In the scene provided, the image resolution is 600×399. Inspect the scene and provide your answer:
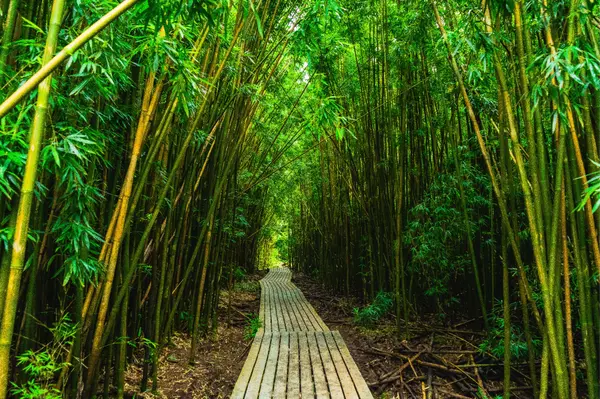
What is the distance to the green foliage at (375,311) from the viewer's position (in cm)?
422

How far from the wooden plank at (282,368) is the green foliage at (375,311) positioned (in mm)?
1023

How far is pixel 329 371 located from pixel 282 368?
0.37 m

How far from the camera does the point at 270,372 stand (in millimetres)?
2703

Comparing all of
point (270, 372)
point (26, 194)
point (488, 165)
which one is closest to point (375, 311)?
point (270, 372)

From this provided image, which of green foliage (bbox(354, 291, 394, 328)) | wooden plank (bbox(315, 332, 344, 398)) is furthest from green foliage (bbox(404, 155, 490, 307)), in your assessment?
wooden plank (bbox(315, 332, 344, 398))

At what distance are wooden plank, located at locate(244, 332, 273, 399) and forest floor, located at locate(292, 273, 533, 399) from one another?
86 cm

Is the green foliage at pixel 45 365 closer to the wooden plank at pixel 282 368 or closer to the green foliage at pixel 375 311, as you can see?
→ the wooden plank at pixel 282 368

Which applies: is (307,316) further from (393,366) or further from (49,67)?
(49,67)

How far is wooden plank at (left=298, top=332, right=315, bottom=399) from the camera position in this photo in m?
2.37

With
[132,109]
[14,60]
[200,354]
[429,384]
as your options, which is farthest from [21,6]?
[429,384]

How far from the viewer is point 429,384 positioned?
2.71m

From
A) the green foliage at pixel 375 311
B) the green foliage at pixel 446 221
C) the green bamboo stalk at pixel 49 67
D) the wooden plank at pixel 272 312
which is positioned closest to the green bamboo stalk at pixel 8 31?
the green bamboo stalk at pixel 49 67

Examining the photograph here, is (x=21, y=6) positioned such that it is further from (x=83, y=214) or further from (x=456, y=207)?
(x=456, y=207)

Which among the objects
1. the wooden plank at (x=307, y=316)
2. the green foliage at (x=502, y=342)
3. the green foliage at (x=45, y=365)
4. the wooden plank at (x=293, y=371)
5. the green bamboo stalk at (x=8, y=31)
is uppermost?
the green bamboo stalk at (x=8, y=31)
